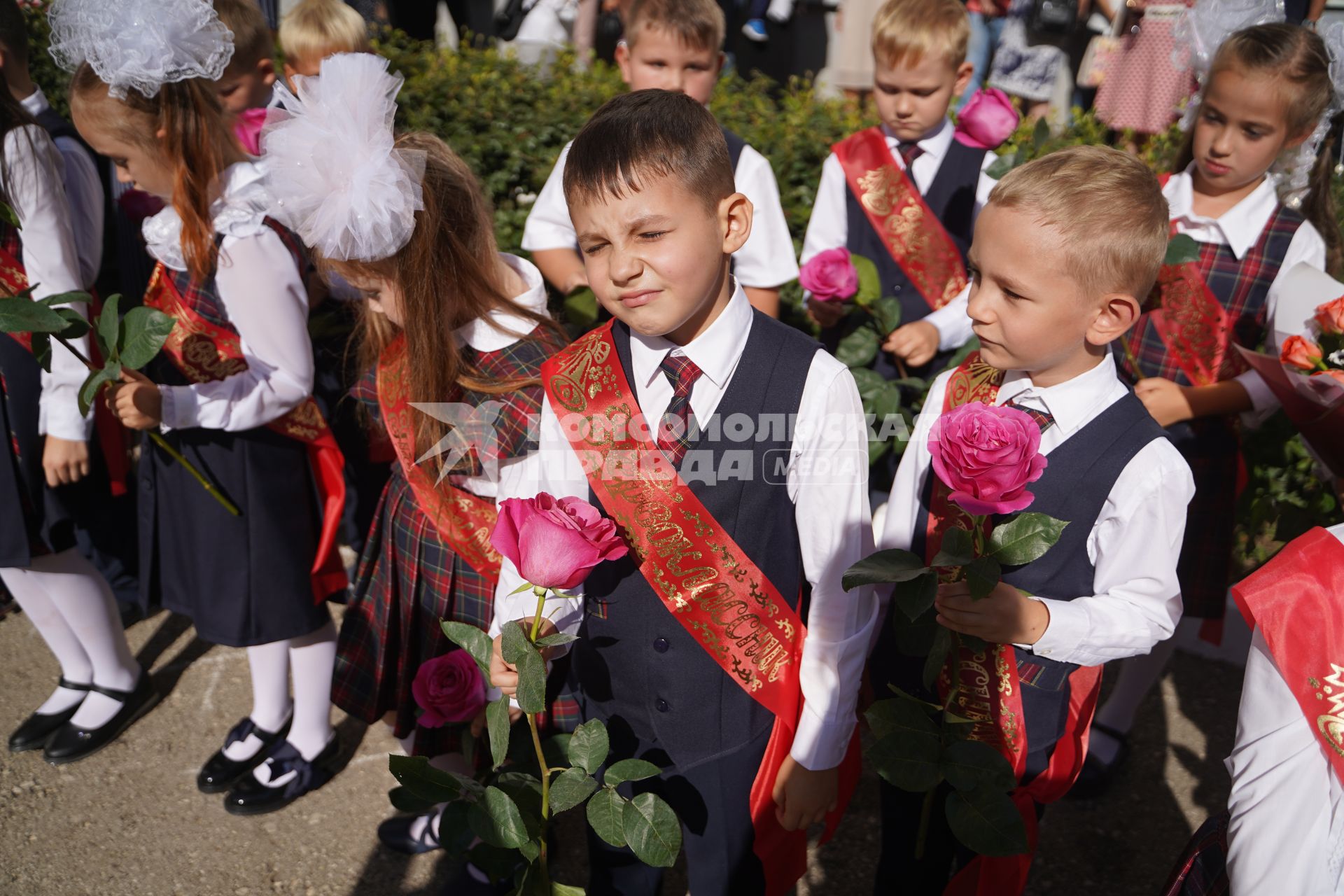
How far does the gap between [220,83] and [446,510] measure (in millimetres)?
1854

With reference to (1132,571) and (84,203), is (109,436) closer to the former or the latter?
(84,203)

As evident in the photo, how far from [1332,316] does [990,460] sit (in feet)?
3.22

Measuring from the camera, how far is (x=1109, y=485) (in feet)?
4.99

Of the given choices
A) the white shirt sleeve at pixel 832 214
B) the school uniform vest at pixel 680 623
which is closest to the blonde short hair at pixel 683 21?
the white shirt sleeve at pixel 832 214

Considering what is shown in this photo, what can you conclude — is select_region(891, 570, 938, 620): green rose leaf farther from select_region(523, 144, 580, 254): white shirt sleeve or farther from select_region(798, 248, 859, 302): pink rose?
select_region(523, 144, 580, 254): white shirt sleeve

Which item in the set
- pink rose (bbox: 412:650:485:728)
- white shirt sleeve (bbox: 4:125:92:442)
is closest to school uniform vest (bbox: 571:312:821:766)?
pink rose (bbox: 412:650:485:728)

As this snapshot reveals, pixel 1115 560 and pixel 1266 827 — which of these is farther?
pixel 1115 560

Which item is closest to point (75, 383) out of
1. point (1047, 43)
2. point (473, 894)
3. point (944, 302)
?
point (473, 894)

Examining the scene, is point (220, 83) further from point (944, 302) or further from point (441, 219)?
point (944, 302)

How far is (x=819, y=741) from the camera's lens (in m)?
1.62

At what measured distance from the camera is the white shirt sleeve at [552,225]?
2719 millimetres

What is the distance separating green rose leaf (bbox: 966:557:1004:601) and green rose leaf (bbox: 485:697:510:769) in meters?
0.72

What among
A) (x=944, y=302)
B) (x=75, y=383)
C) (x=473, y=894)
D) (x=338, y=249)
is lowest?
(x=473, y=894)

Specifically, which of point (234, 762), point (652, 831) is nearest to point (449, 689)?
point (652, 831)
